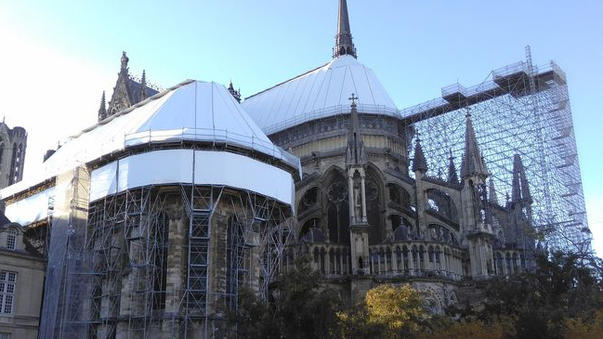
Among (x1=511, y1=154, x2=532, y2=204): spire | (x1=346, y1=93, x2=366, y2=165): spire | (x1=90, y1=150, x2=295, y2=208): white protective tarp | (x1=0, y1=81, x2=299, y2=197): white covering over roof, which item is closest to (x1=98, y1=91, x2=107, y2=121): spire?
Result: (x1=0, y1=81, x2=299, y2=197): white covering over roof

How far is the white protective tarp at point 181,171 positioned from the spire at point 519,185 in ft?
61.1

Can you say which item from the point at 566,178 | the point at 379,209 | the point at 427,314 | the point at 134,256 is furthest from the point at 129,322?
the point at 566,178

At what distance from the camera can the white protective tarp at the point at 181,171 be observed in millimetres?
31672

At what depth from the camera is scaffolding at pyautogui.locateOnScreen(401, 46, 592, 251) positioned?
4500cm

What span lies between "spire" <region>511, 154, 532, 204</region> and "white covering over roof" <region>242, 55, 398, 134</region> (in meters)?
9.67

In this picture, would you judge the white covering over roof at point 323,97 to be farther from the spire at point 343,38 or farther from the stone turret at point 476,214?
the stone turret at point 476,214

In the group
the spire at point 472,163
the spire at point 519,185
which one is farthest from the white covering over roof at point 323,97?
the spire at point 472,163

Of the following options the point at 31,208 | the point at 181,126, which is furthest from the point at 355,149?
the point at 31,208

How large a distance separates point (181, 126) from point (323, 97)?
19.5 metres

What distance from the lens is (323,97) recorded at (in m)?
51.6

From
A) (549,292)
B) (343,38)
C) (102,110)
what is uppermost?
(343,38)

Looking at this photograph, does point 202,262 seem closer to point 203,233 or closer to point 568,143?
point 203,233

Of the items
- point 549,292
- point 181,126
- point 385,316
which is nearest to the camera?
point 385,316

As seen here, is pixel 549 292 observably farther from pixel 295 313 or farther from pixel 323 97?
pixel 323 97
